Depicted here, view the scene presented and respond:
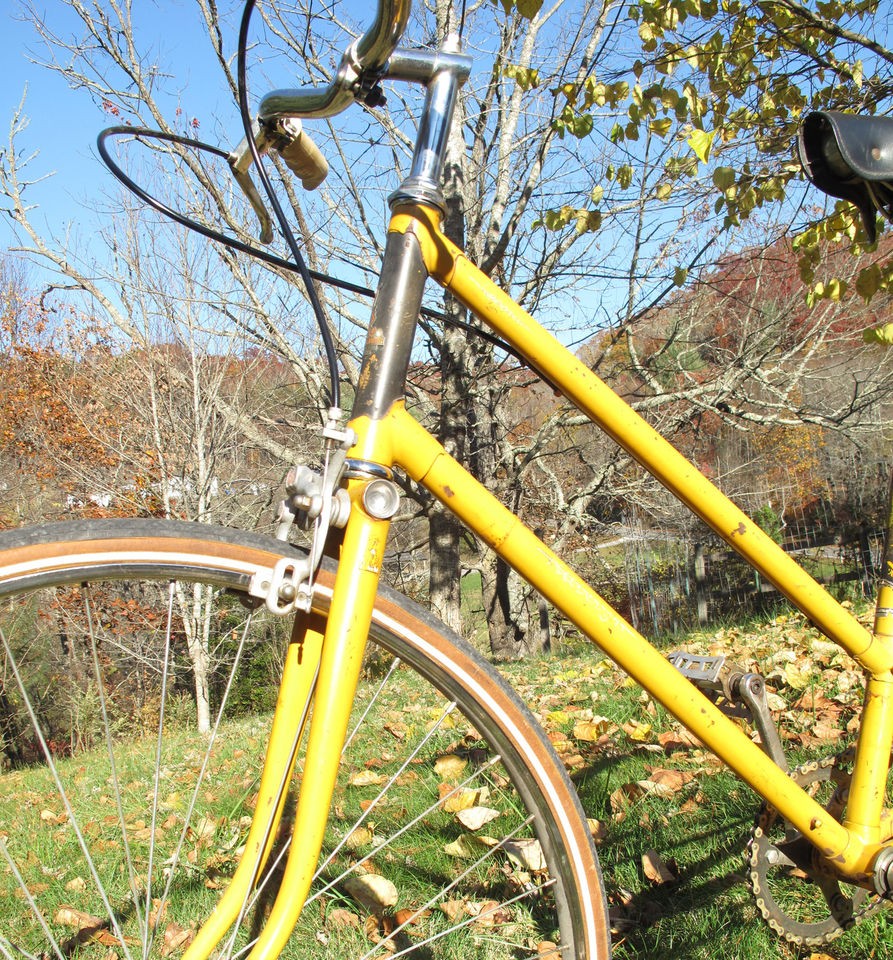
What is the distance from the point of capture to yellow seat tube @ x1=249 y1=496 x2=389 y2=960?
94cm

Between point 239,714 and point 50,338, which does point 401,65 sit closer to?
point 239,714

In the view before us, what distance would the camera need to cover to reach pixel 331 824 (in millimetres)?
2100

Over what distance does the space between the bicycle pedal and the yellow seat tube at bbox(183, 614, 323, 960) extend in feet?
2.24

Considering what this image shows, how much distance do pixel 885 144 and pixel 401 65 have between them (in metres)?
0.84

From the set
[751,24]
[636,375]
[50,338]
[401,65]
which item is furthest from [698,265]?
[50,338]

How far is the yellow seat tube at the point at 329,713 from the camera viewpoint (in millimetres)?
944

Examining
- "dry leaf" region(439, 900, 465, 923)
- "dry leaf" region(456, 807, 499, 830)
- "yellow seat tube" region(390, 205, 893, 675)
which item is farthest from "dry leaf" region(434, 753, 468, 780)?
"yellow seat tube" region(390, 205, 893, 675)

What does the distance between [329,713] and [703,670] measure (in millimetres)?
751

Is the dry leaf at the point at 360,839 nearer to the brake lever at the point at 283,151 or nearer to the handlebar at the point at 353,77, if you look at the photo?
the brake lever at the point at 283,151

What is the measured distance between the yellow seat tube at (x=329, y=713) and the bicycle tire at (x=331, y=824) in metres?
0.05

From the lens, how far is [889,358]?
8.75 metres

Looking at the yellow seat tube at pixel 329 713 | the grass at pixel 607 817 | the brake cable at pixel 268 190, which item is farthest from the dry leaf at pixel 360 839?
the brake cable at pixel 268 190

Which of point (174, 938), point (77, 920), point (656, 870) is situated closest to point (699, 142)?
point (656, 870)

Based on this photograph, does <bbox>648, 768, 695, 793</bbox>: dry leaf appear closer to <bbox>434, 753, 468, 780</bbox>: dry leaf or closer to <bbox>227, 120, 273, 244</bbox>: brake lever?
<bbox>434, 753, 468, 780</bbox>: dry leaf
